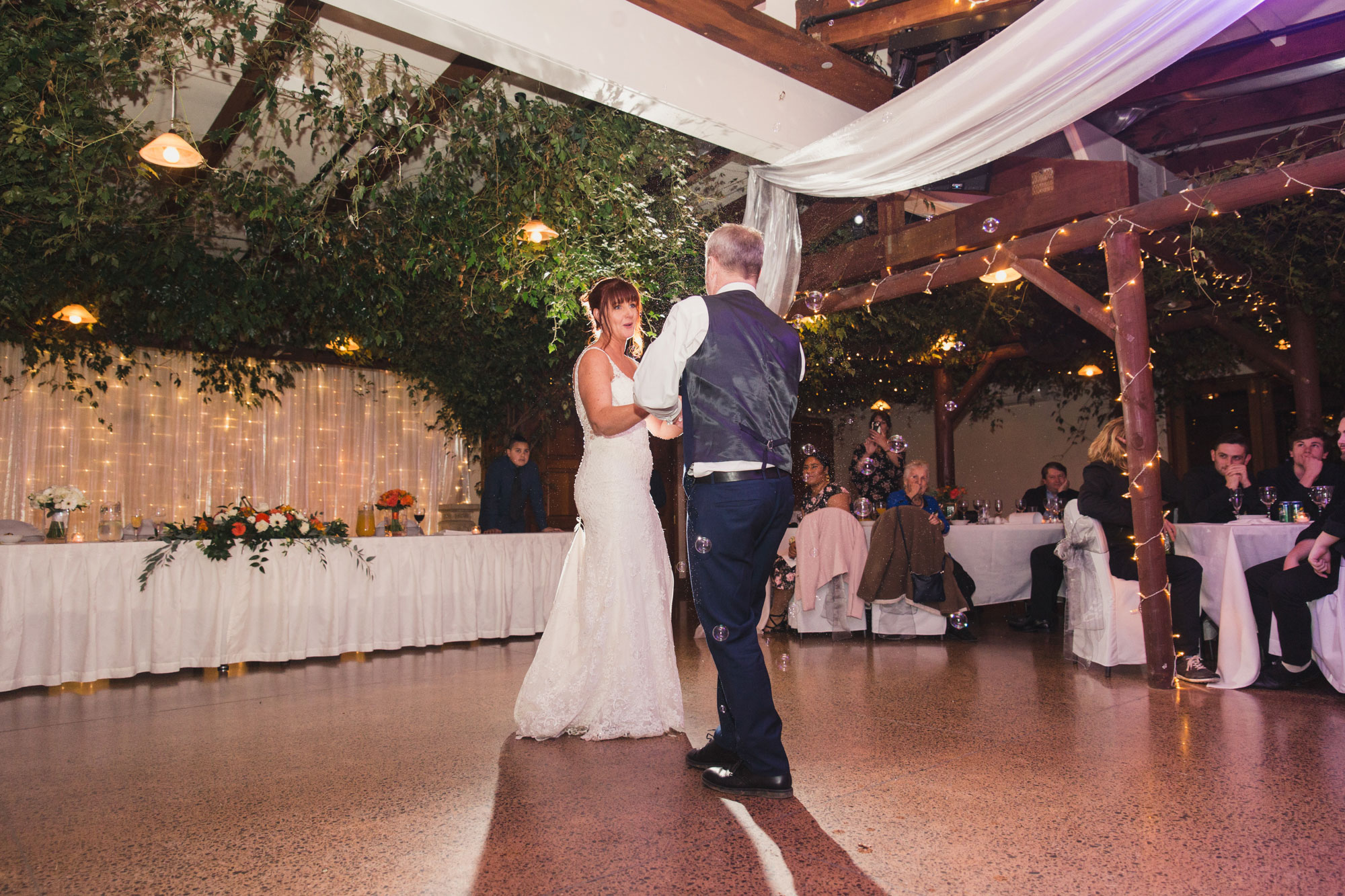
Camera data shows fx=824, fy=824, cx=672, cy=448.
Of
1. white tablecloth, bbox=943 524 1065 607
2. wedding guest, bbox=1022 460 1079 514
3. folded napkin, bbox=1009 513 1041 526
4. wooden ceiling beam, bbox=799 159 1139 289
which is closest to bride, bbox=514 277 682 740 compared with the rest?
wooden ceiling beam, bbox=799 159 1139 289

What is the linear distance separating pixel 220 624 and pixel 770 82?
14.0 feet

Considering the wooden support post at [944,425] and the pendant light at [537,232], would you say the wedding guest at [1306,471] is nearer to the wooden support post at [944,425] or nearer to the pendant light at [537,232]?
the pendant light at [537,232]

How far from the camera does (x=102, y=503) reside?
27.9 feet

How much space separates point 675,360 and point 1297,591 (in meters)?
3.20

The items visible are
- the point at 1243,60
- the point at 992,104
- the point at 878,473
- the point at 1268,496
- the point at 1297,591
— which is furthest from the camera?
the point at 878,473

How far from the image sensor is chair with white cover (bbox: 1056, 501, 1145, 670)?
4.18 meters

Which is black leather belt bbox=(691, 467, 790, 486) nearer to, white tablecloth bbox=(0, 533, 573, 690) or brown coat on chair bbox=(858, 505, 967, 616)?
brown coat on chair bbox=(858, 505, 967, 616)

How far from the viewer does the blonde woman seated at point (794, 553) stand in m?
5.75

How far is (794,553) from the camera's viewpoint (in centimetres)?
600

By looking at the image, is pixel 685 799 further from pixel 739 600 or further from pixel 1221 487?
pixel 1221 487

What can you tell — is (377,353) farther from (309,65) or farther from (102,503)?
(309,65)

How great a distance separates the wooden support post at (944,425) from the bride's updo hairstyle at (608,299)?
7.89 metres

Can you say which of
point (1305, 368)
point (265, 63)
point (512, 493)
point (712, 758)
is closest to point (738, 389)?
point (712, 758)

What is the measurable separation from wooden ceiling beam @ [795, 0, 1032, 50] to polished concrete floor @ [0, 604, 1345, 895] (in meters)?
3.20
